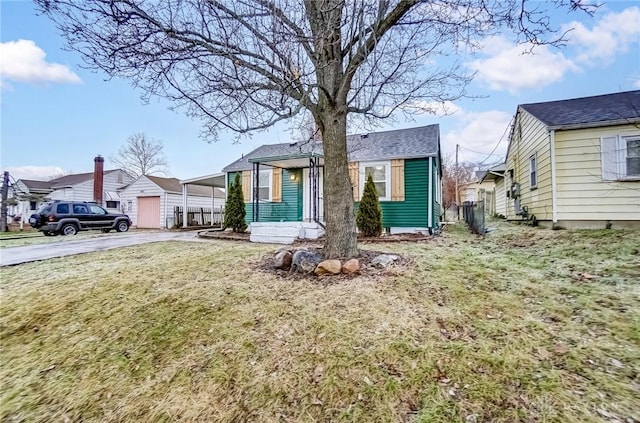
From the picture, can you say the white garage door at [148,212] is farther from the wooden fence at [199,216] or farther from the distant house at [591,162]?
the distant house at [591,162]

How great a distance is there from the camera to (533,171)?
Answer: 10.0 metres

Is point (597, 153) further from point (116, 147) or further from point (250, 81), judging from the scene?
point (116, 147)

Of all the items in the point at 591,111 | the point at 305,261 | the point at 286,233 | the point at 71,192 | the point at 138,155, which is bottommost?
the point at 305,261

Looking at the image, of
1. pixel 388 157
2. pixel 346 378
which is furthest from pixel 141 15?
pixel 388 157

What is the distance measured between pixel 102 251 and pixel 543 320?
8.97 meters

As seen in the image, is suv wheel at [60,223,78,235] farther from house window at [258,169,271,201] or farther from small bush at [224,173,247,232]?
house window at [258,169,271,201]

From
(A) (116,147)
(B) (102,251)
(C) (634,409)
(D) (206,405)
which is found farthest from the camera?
(A) (116,147)

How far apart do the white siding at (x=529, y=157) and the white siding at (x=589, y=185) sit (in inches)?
14.8

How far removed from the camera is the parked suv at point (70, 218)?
12703 mm

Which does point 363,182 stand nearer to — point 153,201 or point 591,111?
point 591,111

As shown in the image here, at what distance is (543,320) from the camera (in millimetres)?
2875

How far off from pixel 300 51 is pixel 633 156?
8739 mm

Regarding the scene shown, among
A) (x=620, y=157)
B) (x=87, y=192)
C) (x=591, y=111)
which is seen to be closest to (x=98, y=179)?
(x=87, y=192)

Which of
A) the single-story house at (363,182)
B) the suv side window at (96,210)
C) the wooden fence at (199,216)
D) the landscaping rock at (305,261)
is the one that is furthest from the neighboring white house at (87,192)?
the landscaping rock at (305,261)
